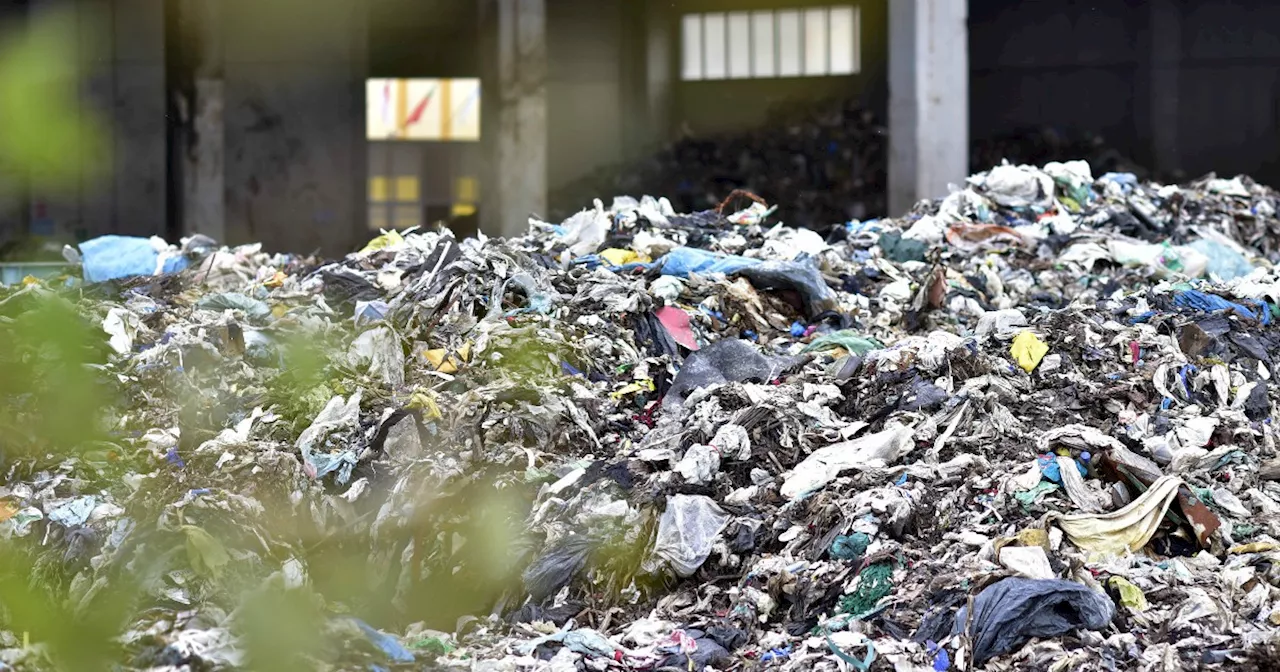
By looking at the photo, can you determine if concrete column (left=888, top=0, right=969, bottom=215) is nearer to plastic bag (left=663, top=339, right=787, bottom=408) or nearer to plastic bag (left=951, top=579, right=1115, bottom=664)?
plastic bag (left=663, top=339, right=787, bottom=408)

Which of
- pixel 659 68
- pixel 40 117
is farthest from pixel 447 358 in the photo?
pixel 659 68

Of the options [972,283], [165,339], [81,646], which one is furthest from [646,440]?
[81,646]

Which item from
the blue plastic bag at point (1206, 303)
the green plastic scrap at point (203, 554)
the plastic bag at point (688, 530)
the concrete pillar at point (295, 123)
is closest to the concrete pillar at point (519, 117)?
the concrete pillar at point (295, 123)

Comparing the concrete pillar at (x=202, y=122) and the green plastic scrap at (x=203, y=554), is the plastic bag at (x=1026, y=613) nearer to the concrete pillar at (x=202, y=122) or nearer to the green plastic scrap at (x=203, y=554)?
the green plastic scrap at (x=203, y=554)

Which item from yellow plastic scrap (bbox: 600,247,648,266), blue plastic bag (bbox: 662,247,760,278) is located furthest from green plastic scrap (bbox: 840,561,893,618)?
yellow plastic scrap (bbox: 600,247,648,266)

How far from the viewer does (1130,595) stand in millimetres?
3789

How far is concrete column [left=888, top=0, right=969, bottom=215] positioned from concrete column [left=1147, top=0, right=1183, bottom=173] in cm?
496

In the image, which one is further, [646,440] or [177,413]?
[177,413]

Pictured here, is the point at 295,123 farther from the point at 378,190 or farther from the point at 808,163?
the point at 378,190

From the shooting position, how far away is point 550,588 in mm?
4289

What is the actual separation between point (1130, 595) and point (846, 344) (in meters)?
2.51

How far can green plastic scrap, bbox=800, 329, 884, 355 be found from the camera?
6.14m

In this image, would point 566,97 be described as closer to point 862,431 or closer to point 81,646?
point 862,431

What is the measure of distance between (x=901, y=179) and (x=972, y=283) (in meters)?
3.38
